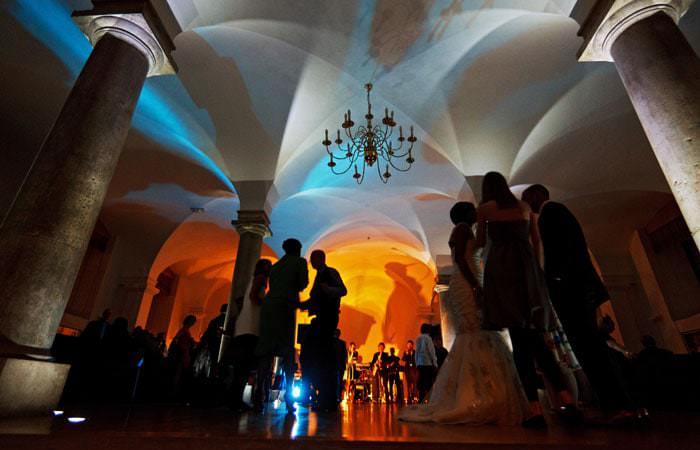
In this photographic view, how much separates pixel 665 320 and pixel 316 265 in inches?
418

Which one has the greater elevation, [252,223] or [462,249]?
[252,223]

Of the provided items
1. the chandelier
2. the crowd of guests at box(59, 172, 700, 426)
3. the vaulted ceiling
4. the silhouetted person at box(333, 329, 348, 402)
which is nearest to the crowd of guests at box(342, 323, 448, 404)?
the silhouetted person at box(333, 329, 348, 402)

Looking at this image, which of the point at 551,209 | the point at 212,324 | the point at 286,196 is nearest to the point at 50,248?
the point at 212,324

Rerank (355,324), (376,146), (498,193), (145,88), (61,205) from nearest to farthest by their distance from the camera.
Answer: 1. (498,193)
2. (61,205)
3. (145,88)
4. (376,146)
5. (355,324)

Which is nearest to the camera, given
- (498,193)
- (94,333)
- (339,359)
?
(498,193)

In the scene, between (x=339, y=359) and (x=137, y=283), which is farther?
(x=137, y=283)

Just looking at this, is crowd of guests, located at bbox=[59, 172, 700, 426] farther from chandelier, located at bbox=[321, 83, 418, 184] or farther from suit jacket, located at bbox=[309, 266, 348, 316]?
chandelier, located at bbox=[321, 83, 418, 184]

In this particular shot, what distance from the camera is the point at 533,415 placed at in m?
1.77

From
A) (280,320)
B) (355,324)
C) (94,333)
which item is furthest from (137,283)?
(355,324)

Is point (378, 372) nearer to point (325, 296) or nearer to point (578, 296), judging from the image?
point (325, 296)

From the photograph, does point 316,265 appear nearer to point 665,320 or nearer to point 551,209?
point 551,209

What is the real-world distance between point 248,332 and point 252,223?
3.97m

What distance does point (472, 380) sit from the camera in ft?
7.04

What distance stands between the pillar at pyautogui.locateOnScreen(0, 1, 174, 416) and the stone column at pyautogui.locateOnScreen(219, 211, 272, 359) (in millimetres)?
3605
